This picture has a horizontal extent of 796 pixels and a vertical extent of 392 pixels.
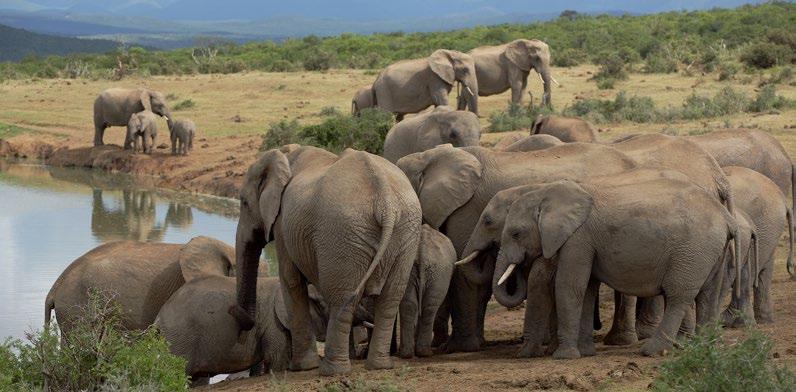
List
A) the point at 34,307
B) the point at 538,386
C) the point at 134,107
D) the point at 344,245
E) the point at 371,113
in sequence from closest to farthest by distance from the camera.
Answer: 1. the point at 538,386
2. the point at 344,245
3. the point at 34,307
4. the point at 371,113
5. the point at 134,107

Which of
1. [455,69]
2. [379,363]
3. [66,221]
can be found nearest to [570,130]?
[379,363]

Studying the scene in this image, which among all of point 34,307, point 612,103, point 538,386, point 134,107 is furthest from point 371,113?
point 538,386

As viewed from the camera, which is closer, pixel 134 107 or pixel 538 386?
pixel 538 386

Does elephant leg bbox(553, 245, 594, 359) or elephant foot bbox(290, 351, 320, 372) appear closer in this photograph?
elephant leg bbox(553, 245, 594, 359)

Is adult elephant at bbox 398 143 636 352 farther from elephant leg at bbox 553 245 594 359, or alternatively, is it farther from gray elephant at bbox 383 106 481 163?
gray elephant at bbox 383 106 481 163

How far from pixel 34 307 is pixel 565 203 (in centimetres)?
650

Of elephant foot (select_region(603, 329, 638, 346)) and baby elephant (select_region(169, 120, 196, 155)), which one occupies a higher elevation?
elephant foot (select_region(603, 329, 638, 346))

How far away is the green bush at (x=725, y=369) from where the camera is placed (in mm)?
6723

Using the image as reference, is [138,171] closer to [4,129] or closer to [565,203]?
[4,129]

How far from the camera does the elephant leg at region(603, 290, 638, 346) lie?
980 centimetres

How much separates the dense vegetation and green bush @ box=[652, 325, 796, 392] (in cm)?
2182

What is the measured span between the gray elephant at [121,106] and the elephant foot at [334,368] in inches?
775

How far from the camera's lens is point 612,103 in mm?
23688

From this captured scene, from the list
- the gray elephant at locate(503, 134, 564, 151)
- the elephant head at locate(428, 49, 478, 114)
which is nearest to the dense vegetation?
the elephant head at locate(428, 49, 478, 114)
